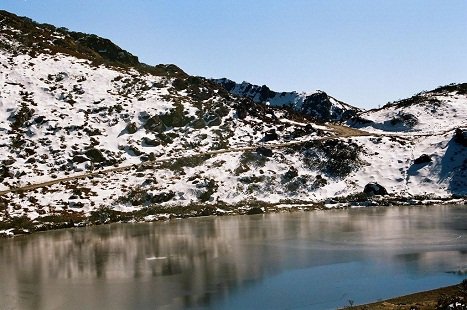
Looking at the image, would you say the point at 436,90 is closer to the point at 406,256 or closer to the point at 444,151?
the point at 444,151

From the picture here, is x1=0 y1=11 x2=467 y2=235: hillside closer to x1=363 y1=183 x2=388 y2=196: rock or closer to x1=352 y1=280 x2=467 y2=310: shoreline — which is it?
x1=363 y1=183 x2=388 y2=196: rock

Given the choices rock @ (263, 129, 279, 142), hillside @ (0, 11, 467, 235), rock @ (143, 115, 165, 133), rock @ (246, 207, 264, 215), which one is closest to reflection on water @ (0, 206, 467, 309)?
rock @ (246, 207, 264, 215)

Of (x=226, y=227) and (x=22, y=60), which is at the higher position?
(x=22, y=60)

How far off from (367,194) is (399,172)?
471 inches

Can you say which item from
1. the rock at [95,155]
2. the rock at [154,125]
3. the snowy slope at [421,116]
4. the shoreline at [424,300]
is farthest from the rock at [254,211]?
the snowy slope at [421,116]

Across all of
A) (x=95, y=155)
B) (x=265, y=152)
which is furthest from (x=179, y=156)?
(x=265, y=152)

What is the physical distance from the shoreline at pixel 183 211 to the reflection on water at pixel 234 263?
4592mm

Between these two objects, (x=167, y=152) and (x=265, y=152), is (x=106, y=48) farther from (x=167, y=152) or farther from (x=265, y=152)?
(x=265, y=152)

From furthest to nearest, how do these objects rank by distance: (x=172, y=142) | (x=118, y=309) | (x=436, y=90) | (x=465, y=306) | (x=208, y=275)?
1. (x=436, y=90)
2. (x=172, y=142)
3. (x=208, y=275)
4. (x=118, y=309)
5. (x=465, y=306)

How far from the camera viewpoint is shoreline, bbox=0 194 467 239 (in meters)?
66.6

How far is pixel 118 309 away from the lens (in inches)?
1123

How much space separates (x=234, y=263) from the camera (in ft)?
134

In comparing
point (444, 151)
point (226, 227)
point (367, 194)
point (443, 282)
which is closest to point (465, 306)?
point (443, 282)

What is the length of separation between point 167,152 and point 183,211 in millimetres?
24625
